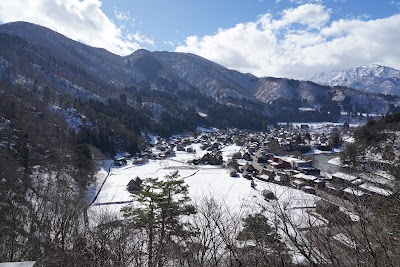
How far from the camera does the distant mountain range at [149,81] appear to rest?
78938mm

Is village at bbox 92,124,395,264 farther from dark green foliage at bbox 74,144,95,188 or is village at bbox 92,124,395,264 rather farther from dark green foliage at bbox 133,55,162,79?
dark green foliage at bbox 133,55,162,79

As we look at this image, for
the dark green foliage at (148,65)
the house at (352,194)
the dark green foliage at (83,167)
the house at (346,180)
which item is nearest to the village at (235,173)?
the house at (346,180)

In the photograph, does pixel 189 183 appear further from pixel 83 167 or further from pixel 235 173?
pixel 83 167

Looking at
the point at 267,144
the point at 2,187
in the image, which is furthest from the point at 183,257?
the point at 267,144

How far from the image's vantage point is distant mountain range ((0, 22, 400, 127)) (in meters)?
78.9

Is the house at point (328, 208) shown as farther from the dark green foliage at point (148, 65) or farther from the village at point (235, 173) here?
the dark green foliage at point (148, 65)

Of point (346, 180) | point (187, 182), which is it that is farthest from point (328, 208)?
point (187, 182)

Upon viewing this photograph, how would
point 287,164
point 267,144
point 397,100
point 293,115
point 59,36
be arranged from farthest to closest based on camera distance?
point 59,36, point 397,100, point 293,115, point 267,144, point 287,164

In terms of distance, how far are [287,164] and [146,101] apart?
59.7m

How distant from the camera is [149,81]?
150625 mm

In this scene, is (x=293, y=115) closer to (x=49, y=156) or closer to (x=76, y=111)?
(x=76, y=111)

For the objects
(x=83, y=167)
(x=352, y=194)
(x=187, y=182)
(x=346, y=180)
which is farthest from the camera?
(x=187, y=182)

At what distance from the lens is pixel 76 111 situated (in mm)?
50906

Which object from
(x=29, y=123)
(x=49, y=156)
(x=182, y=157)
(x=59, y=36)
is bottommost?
(x=182, y=157)
